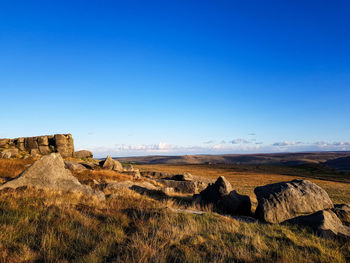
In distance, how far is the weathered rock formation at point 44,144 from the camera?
38.1 m

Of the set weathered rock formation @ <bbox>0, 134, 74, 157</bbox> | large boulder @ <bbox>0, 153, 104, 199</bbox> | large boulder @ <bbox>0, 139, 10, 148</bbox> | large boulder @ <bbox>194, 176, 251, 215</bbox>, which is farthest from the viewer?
weathered rock formation @ <bbox>0, 134, 74, 157</bbox>

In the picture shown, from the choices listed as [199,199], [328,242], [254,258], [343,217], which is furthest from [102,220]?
[343,217]

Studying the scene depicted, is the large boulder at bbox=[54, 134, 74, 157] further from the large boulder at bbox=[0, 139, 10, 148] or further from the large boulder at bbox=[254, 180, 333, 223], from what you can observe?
the large boulder at bbox=[254, 180, 333, 223]

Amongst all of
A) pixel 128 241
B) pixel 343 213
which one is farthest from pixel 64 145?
pixel 343 213

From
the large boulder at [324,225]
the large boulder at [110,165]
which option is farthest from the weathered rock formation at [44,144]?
the large boulder at [324,225]

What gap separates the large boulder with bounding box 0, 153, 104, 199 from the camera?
10.3 m

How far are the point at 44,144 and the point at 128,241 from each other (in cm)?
4130

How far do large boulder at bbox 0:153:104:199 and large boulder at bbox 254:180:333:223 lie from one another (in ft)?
24.9

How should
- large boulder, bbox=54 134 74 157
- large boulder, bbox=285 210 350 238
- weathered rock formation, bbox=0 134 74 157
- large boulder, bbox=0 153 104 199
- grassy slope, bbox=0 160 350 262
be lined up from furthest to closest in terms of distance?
large boulder, bbox=54 134 74 157 → weathered rock formation, bbox=0 134 74 157 → large boulder, bbox=0 153 104 199 → large boulder, bbox=285 210 350 238 → grassy slope, bbox=0 160 350 262

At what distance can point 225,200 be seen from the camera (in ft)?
42.4

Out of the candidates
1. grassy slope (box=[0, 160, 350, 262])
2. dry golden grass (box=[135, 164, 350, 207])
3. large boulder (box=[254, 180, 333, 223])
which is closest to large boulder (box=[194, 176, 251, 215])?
large boulder (box=[254, 180, 333, 223])

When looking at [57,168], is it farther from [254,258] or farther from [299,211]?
[299,211]

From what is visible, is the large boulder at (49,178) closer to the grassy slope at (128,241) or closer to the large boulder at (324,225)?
the grassy slope at (128,241)

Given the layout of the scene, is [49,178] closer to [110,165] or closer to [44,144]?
[110,165]
